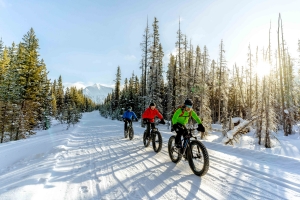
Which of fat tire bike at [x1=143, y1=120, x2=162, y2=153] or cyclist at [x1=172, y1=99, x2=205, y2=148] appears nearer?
cyclist at [x1=172, y1=99, x2=205, y2=148]

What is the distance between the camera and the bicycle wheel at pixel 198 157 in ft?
17.4

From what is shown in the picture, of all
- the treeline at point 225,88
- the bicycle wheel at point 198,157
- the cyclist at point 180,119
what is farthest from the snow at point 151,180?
Result: the treeline at point 225,88

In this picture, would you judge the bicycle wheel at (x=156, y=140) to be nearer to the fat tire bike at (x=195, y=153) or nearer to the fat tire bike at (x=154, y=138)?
the fat tire bike at (x=154, y=138)

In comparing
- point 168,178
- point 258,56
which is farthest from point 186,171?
point 258,56

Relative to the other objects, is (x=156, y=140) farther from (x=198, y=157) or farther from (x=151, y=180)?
(x=151, y=180)

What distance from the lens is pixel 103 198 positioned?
4047 mm

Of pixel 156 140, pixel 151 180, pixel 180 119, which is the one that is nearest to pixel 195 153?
pixel 180 119

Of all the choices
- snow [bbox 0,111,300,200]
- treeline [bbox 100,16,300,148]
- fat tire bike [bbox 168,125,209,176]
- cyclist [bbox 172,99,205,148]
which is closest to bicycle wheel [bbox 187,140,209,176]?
fat tire bike [bbox 168,125,209,176]

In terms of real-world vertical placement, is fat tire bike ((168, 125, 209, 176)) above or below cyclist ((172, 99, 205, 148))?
below

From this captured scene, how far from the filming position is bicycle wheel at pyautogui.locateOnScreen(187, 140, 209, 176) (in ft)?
17.4

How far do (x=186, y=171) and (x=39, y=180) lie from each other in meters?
4.09

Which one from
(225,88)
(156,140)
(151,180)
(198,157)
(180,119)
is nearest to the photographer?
(151,180)

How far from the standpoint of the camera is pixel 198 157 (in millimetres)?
5664

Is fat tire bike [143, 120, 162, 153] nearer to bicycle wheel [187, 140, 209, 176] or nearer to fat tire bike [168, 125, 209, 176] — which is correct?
fat tire bike [168, 125, 209, 176]
